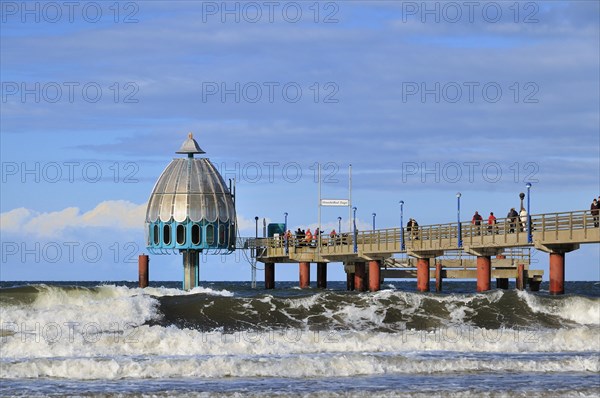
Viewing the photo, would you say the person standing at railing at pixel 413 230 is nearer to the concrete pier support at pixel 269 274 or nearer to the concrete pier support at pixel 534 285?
the concrete pier support at pixel 534 285

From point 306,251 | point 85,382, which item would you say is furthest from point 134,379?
point 306,251

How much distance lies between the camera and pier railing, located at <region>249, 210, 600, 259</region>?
42.0 m

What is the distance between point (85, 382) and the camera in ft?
87.2

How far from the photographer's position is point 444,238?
5050 centimetres

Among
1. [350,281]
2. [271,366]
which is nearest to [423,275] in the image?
[350,281]

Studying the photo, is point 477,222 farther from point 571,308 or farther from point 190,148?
point 190,148

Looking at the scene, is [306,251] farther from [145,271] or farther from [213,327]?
[213,327]

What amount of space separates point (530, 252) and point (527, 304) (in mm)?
21381

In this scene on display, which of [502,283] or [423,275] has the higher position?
[423,275]

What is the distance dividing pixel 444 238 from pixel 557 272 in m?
7.55

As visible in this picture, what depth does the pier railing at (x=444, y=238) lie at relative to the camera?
1654 inches

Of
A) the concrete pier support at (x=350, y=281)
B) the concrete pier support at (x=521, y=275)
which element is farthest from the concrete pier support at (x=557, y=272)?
the concrete pier support at (x=350, y=281)

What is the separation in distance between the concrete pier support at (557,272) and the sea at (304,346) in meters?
1.10

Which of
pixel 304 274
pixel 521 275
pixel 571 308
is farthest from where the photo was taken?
pixel 304 274
